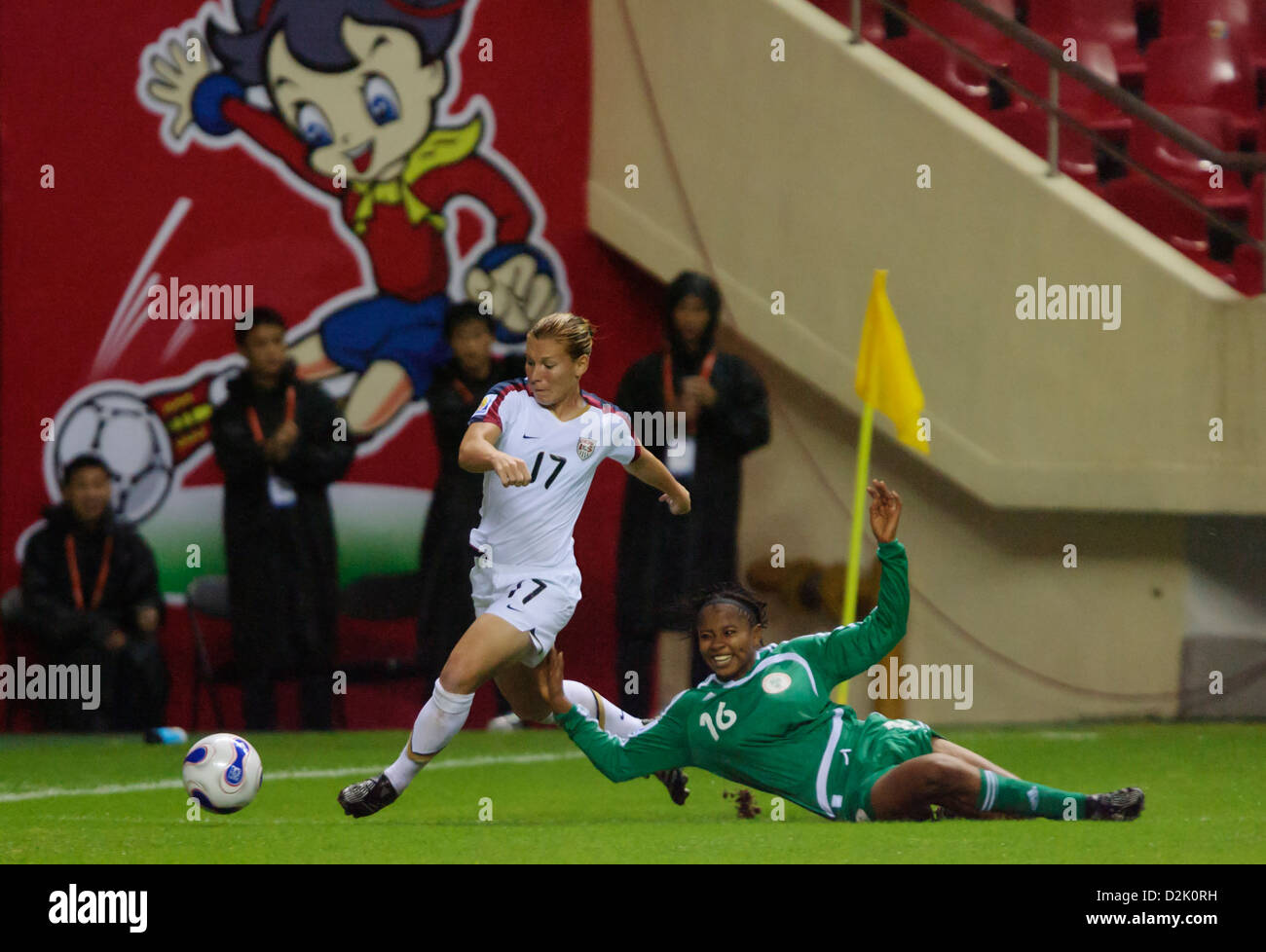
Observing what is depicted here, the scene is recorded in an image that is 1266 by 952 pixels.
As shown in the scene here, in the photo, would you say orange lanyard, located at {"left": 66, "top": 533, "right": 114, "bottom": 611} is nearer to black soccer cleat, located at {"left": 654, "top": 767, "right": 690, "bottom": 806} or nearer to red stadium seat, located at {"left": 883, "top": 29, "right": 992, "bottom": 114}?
black soccer cleat, located at {"left": 654, "top": 767, "right": 690, "bottom": 806}

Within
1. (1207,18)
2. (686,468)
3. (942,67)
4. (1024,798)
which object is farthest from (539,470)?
(1207,18)

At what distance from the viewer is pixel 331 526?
11.4 m

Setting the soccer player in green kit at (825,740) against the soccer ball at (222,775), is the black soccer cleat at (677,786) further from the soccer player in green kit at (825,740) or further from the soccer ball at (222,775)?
the soccer ball at (222,775)

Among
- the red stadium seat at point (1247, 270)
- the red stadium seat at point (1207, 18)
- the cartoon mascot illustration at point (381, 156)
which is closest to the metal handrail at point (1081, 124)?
the red stadium seat at point (1247, 270)

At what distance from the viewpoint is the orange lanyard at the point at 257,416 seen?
11.0 metres

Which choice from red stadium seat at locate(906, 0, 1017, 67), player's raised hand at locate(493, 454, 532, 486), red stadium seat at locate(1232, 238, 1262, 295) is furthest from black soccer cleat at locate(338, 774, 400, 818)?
red stadium seat at locate(906, 0, 1017, 67)

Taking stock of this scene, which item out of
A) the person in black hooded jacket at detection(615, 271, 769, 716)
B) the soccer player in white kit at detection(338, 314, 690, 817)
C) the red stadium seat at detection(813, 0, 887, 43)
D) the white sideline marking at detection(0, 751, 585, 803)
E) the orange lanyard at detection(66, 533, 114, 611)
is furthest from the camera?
the red stadium seat at detection(813, 0, 887, 43)

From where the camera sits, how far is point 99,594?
11188 mm

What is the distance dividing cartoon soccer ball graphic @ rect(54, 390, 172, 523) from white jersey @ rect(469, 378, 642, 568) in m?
5.40

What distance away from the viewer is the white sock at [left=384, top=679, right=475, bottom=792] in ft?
22.4
